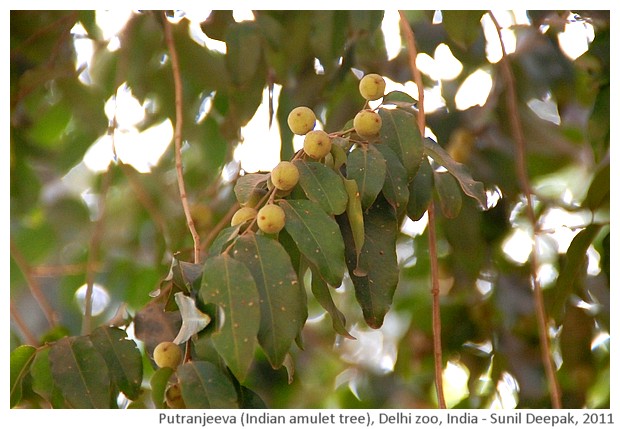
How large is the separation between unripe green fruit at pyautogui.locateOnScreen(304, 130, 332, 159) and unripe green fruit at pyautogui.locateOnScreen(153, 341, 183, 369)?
26 cm

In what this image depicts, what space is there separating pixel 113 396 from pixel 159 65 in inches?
34.9

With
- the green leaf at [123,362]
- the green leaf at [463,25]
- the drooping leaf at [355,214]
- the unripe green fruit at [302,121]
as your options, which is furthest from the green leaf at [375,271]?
the green leaf at [463,25]

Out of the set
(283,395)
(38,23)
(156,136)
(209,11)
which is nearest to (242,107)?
(209,11)

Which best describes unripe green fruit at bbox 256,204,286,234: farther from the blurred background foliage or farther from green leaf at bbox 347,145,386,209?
the blurred background foliage

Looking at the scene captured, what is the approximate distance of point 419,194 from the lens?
3.22ft

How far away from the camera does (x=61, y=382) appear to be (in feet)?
3.15

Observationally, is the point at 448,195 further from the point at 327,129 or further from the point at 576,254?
the point at 327,129

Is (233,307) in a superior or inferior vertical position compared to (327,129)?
superior

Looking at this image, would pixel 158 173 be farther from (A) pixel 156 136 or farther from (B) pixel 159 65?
(B) pixel 159 65

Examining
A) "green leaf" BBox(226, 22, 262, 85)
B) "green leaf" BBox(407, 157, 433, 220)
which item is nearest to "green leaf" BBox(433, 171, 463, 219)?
"green leaf" BBox(407, 157, 433, 220)

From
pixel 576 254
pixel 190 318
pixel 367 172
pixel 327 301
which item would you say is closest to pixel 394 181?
pixel 367 172

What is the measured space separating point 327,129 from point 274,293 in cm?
90

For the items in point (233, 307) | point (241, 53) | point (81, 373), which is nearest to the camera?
point (233, 307)

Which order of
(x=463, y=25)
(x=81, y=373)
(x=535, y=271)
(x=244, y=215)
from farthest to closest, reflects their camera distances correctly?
(x=463, y=25) < (x=535, y=271) < (x=81, y=373) < (x=244, y=215)
